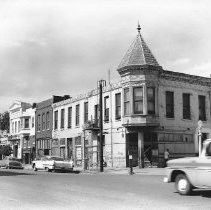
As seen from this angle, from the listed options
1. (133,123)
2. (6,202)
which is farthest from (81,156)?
(6,202)

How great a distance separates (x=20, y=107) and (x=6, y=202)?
46.8 metres

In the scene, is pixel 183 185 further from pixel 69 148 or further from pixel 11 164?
pixel 69 148

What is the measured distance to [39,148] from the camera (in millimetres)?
51875

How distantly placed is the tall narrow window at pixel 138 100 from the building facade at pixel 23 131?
75.0 feet

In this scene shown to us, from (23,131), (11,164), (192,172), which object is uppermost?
(23,131)

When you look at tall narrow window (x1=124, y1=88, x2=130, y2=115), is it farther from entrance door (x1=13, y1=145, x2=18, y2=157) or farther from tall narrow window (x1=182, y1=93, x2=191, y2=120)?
entrance door (x1=13, y1=145, x2=18, y2=157)

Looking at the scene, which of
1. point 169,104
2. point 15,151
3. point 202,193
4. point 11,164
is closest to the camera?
point 202,193

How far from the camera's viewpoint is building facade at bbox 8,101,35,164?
2144 inches

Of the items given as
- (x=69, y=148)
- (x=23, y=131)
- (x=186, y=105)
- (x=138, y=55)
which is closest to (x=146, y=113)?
(x=138, y=55)

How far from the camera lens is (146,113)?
33938mm

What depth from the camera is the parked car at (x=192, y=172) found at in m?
12.9

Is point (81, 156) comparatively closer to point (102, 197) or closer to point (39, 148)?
point (39, 148)

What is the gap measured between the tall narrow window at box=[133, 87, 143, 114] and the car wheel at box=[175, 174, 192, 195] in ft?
66.1

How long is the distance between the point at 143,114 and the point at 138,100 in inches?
49.5
